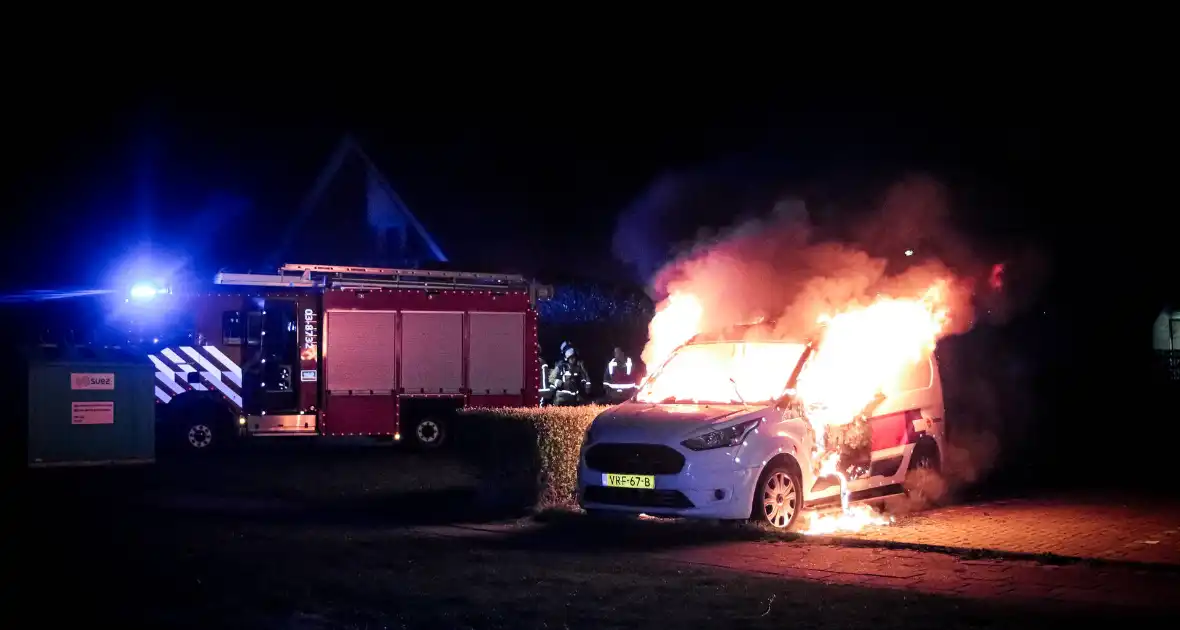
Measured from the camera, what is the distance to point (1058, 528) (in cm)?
1033

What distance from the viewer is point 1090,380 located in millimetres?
23469

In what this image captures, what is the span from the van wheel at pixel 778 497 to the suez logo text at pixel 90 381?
9.51 meters

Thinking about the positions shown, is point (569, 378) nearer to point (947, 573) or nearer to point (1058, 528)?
point (1058, 528)

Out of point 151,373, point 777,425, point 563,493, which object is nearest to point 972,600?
point 777,425

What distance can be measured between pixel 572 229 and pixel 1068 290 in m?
11.0

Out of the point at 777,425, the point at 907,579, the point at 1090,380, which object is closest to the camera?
the point at 907,579

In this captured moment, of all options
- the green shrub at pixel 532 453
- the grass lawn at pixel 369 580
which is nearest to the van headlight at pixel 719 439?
the grass lawn at pixel 369 580

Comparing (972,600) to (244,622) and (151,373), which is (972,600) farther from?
(151,373)

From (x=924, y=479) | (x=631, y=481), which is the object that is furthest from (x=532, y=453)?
(x=924, y=479)

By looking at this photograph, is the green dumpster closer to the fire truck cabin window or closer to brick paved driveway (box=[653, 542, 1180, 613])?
the fire truck cabin window

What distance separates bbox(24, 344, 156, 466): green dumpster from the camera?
14.9 metres

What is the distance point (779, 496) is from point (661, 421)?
3.98 feet

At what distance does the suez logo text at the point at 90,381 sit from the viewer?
1516 centimetres

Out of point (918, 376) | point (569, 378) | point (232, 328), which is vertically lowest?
point (569, 378)
